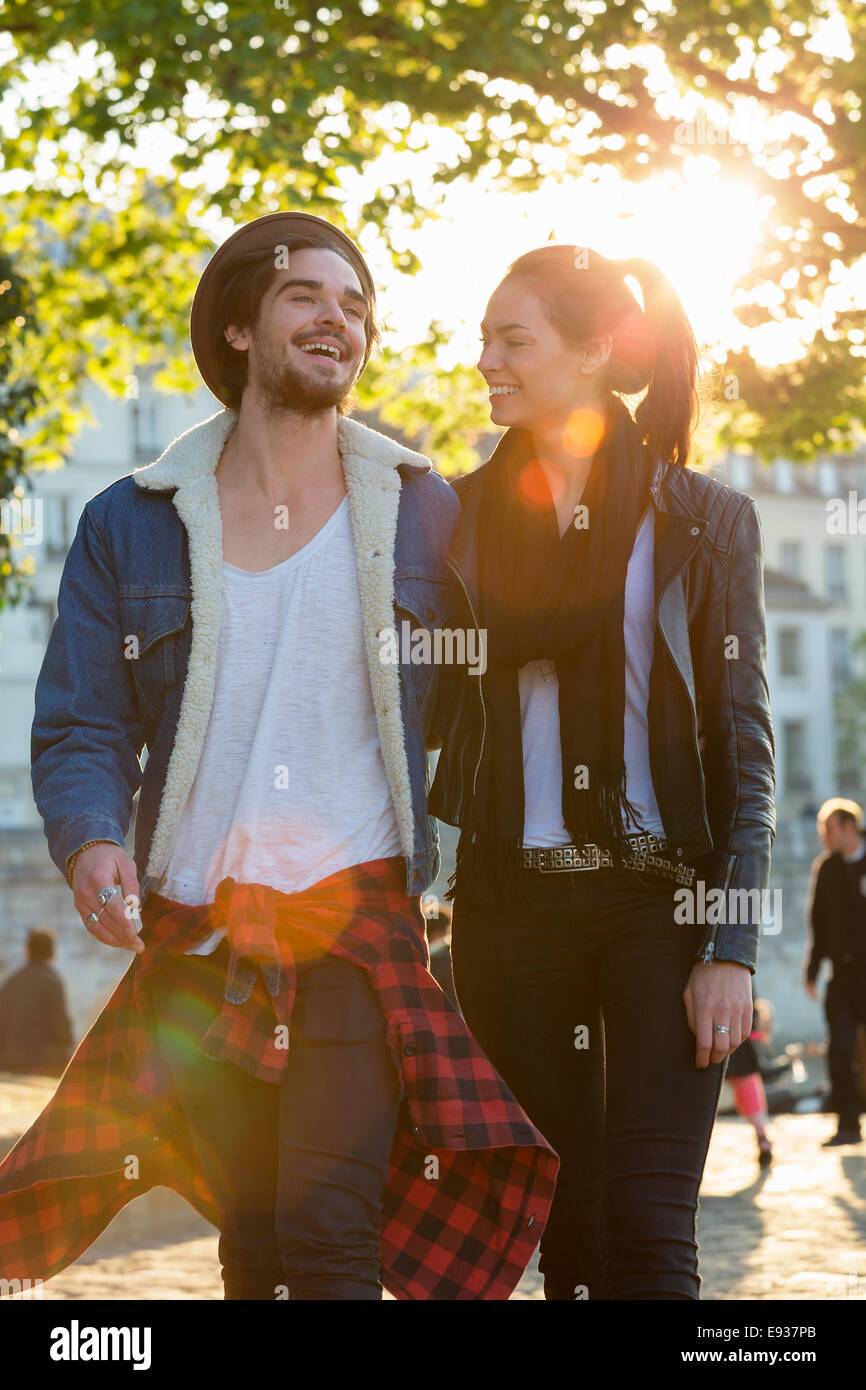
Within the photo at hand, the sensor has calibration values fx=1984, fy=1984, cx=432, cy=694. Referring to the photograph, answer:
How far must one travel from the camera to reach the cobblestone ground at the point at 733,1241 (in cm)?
706

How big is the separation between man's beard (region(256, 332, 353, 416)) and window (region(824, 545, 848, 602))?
7697 cm

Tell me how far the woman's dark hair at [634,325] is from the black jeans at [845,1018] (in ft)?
31.9

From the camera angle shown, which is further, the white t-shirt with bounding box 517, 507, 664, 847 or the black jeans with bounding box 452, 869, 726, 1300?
the white t-shirt with bounding box 517, 507, 664, 847

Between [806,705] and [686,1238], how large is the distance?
241 feet

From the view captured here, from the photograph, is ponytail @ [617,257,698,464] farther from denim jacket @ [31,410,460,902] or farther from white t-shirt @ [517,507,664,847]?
denim jacket @ [31,410,460,902]

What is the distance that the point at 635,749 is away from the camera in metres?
3.78

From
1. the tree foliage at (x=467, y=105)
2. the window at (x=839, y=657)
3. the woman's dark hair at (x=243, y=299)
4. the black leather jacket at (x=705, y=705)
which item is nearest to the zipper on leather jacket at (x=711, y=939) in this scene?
the black leather jacket at (x=705, y=705)

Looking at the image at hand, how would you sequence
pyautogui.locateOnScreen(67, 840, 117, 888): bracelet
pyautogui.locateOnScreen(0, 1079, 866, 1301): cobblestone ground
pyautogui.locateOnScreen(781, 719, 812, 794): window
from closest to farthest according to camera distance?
1. pyautogui.locateOnScreen(67, 840, 117, 888): bracelet
2. pyautogui.locateOnScreen(0, 1079, 866, 1301): cobblestone ground
3. pyautogui.locateOnScreen(781, 719, 812, 794): window

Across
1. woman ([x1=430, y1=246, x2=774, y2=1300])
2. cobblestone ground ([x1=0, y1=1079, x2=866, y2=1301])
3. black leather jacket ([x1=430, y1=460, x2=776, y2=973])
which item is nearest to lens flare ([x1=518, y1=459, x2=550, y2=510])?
woman ([x1=430, y1=246, x2=774, y2=1300])

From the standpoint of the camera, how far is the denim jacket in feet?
11.7

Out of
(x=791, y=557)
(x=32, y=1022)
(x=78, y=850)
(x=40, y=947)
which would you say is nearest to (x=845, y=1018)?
(x=32, y=1022)

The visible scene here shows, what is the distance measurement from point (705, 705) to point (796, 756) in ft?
235
